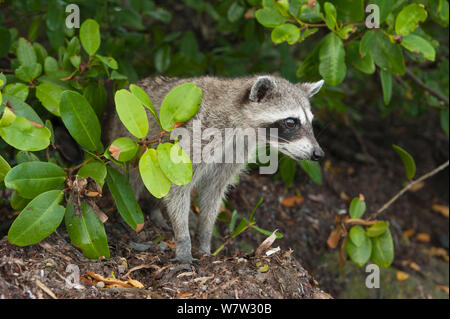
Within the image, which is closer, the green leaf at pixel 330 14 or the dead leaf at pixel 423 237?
the green leaf at pixel 330 14

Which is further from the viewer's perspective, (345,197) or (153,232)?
(345,197)

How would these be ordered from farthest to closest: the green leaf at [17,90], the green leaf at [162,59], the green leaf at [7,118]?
the green leaf at [162,59]
the green leaf at [17,90]
the green leaf at [7,118]

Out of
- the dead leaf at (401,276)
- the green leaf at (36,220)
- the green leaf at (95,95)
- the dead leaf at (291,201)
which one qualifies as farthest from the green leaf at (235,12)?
the dead leaf at (401,276)

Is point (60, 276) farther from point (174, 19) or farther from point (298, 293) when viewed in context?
point (174, 19)

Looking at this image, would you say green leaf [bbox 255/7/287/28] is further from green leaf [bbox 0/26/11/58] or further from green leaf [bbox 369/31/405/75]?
green leaf [bbox 0/26/11/58]

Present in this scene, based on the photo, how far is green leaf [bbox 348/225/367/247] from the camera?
4.76m

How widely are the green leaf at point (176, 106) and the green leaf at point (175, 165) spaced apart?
0.69 feet

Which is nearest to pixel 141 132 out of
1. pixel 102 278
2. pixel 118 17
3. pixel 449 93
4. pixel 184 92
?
pixel 184 92

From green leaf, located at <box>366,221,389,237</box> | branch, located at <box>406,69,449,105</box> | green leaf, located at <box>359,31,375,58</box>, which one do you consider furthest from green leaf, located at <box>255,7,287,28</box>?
branch, located at <box>406,69,449,105</box>

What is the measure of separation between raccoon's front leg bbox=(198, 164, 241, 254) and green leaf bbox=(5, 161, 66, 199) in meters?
1.73

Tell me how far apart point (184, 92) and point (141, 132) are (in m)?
0.43

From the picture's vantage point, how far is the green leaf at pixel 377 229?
4746mm

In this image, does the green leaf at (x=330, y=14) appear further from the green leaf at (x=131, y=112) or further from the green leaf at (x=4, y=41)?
the green leaf at (x=4, y=41)
